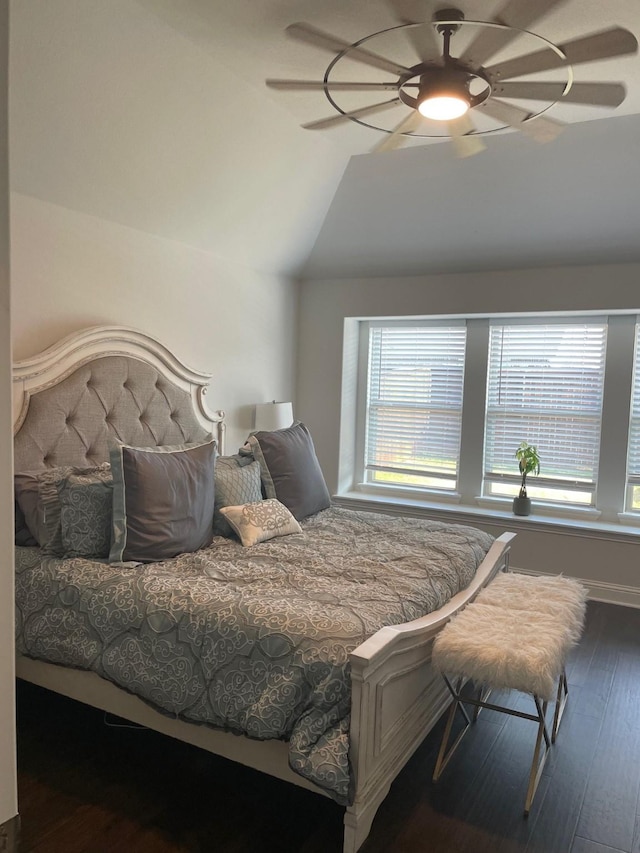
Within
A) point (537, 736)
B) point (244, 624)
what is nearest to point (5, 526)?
point (244, 624)

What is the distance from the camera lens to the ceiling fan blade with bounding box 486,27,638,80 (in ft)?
6.00

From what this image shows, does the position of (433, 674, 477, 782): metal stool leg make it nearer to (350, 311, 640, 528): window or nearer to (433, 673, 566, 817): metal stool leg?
(433, 673, 566, 817): metal stool leg

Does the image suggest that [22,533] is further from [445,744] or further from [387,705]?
[445,744]

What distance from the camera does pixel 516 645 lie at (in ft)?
7.07

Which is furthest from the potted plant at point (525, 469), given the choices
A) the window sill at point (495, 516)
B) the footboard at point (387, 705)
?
the footboard at point (387, 705)

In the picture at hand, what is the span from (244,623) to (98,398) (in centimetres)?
162

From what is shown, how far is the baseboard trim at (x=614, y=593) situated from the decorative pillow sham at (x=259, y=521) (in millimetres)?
2165

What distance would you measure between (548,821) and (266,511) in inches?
67.8

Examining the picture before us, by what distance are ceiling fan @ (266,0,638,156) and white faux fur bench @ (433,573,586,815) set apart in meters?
1.83

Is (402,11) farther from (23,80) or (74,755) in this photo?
(74,755)

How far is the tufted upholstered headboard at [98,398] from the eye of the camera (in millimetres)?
2863

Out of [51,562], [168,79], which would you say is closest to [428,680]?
[51,562]

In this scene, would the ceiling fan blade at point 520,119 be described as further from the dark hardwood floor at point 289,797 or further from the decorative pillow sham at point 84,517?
the dark hardwood floor at point 289,797

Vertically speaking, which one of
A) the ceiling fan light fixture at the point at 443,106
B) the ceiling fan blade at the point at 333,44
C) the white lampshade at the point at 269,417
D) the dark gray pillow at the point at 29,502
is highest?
the ceiling fan blade at the point at 333,44
